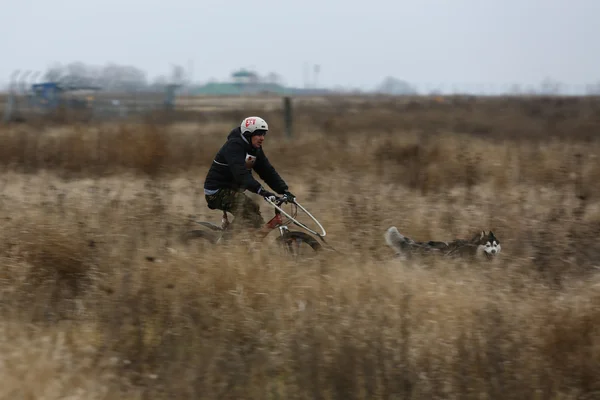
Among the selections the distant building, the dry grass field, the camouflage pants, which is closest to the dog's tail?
the dry grass field

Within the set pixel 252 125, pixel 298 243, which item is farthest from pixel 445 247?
pixel 252 125

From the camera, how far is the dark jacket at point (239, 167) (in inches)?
307

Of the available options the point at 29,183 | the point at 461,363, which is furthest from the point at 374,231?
the point at 29,183

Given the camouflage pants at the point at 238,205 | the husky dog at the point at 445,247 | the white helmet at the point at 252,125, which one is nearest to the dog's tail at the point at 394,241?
the husky dog at the point at 445,247

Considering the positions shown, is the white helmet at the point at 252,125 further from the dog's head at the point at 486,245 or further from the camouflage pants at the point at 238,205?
the dog's head at the point at 486,245

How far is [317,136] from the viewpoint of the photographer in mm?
19328

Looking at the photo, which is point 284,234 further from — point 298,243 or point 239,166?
point 239,166

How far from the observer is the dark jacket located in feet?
25.6

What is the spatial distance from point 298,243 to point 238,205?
829mm

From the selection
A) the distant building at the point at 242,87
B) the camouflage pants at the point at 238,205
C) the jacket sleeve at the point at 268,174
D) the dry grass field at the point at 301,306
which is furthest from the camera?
the distant building at the point at 242,87

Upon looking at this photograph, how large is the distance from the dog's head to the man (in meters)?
2.02

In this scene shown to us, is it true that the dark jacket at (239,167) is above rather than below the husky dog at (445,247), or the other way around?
above

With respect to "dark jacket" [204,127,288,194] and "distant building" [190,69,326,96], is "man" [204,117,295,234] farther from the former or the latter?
"distant building" [190,69,326,96]

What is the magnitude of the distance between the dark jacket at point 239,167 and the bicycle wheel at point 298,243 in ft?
1.86
